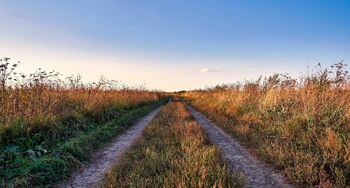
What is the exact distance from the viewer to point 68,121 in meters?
10.1

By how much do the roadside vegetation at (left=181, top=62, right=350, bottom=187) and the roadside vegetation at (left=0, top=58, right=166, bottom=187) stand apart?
4.57 meters

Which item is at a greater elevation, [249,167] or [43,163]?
[43,163]

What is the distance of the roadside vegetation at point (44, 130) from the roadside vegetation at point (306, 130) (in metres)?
4.57

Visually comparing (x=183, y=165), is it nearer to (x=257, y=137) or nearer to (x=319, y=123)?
(x=257, y=137)

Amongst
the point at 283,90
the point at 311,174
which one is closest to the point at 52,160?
the point at 311,174

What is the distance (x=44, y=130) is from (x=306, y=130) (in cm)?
738

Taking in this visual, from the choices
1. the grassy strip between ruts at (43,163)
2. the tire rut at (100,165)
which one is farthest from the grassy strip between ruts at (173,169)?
the grassy strip between ruts at (43,163)

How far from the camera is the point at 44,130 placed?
8.31m

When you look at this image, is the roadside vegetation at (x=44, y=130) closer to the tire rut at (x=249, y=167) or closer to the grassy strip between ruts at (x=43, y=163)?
the grassy strip between ruts at (x=43, y=163)

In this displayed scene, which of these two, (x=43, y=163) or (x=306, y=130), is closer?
(x=43, y=163)

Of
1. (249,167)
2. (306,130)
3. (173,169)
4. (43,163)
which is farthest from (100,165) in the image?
(306,130)

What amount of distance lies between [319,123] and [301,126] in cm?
49

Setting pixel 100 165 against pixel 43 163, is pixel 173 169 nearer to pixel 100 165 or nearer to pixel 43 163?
pixel 100 165

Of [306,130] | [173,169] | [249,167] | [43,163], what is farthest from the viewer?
[306,130]
